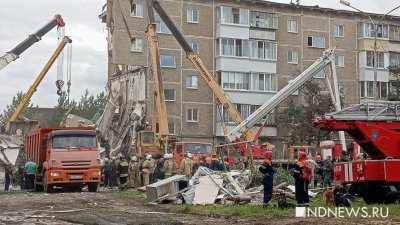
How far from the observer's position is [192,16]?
2320 inches

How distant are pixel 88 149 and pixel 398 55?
143 feet

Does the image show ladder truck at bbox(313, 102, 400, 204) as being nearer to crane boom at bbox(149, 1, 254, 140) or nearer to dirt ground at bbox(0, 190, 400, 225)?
dirt ground at bbox(0, 190, 400, 225)

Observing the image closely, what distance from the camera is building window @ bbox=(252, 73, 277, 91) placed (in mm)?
60094

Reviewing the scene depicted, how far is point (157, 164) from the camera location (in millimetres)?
33031

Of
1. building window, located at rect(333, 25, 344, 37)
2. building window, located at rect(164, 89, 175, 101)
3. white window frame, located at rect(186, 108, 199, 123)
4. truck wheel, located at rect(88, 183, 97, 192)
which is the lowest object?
truck wheel, located at rect(88, 183, 97, 192)

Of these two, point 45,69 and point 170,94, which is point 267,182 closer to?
point 45,69

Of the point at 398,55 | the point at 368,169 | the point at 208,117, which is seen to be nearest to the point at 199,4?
the point at 208,117

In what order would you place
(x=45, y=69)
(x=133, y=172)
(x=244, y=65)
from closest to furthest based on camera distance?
(x=133, y=172), (x=45, y=69), (x=244, y=65)

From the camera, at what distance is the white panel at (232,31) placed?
58.8 m

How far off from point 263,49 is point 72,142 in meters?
33.1

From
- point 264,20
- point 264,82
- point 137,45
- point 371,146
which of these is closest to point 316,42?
point 264,20

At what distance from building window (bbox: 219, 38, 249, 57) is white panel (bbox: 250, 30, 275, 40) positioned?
0.90 meters

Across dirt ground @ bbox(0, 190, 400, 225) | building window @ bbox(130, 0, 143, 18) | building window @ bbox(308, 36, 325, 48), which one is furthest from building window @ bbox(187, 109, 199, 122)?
dirt ground @ bbox(0, 190, 400, 225)

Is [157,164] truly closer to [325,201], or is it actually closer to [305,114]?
[325,201]
